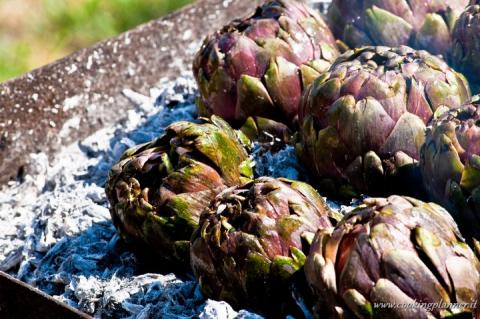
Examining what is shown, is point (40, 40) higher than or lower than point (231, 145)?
higher

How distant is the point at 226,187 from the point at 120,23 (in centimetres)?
240

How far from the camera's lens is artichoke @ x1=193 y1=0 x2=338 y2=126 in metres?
1.66

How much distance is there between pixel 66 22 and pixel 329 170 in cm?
254

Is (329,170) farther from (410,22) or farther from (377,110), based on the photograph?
A: (410,22)

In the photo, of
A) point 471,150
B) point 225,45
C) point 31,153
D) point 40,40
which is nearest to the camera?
point 471,150

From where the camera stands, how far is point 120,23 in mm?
3750

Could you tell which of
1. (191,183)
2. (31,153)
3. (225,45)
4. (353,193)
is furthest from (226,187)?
(31,153)

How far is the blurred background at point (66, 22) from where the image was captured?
367 cm

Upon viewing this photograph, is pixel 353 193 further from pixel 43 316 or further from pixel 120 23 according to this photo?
pixel 120 23

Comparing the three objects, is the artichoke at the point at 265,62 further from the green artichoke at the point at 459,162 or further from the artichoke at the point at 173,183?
the green artichoke at the point at 459,162

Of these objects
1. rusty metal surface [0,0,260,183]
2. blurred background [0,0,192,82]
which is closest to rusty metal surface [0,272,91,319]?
rusty metal surface [0,0,260,183]

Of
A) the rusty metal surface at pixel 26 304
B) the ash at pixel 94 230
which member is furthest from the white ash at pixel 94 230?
the rusty metal surface at pixel 26 304

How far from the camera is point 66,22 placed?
381 cm

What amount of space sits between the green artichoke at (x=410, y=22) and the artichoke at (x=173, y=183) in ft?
1.22
